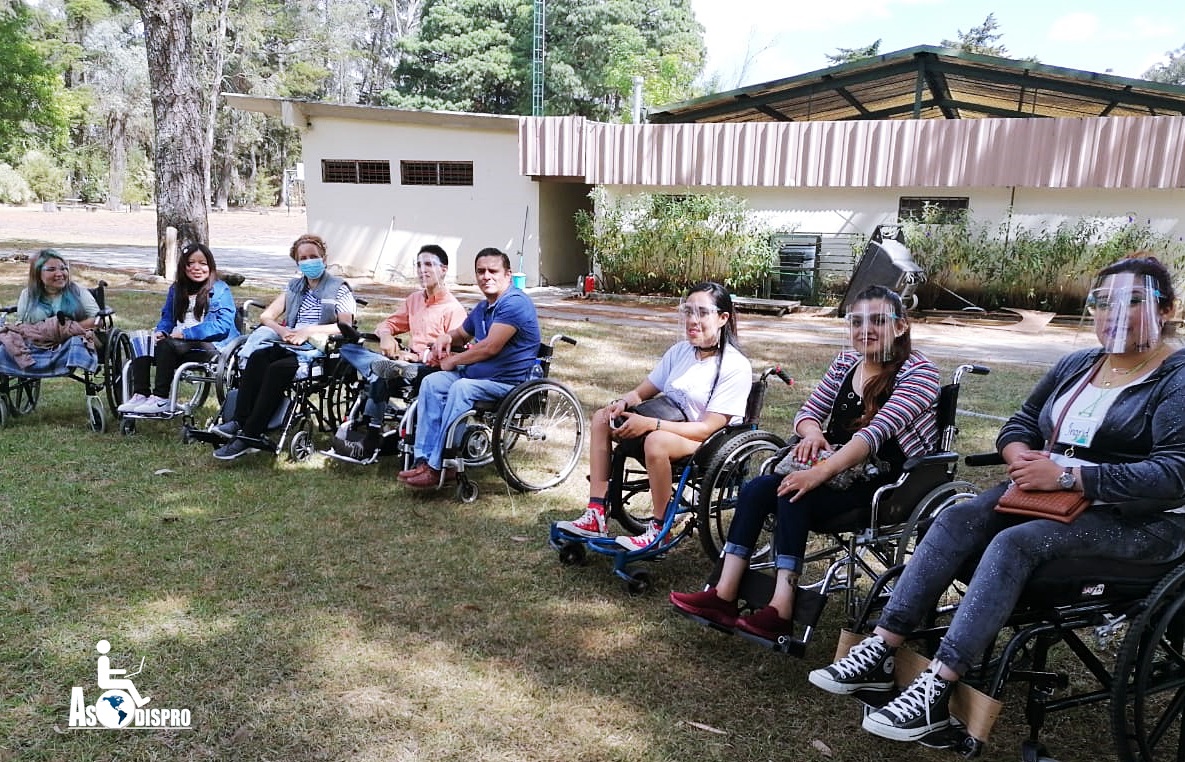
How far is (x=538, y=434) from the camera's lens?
4570 mm

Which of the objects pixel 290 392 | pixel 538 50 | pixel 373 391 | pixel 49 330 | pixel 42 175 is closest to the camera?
pixel 373 391

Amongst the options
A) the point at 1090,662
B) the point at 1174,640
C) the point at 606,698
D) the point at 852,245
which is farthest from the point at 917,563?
the point at 852,245

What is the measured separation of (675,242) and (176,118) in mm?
7147

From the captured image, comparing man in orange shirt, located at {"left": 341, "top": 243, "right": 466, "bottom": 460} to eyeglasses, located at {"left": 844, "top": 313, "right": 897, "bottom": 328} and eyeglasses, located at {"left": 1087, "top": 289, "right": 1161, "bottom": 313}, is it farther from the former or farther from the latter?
eyeglasses, located at {"left": 1087, "top": 289, "right": 1161, "bottom": 313}

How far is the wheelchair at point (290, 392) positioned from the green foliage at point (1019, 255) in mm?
9624

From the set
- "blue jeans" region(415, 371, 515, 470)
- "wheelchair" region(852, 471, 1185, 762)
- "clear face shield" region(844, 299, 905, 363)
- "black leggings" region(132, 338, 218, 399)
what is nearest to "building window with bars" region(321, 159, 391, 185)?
"black leggings" region(132, 338, 218, 399)

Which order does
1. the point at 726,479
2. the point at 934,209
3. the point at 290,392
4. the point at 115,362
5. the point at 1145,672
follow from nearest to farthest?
the point at 1145,672 < the point at 726,479 < the point at 290,392 < the point at 115,362 < the point at 934,209

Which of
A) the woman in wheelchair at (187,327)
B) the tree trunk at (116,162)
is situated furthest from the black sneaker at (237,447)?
the tree trunk at (116,162)

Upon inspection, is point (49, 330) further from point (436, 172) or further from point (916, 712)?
point (436, 172)

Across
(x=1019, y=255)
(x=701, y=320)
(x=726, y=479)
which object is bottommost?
(x=726, y=479)

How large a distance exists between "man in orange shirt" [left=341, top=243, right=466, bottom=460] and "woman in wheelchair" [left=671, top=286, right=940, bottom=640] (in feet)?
7.26

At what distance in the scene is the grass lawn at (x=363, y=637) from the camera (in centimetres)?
246

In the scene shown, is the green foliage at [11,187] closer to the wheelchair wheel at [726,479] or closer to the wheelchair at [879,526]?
the wheelchair wheel at [726,479]

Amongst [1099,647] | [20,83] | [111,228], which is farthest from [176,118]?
[111,228]
